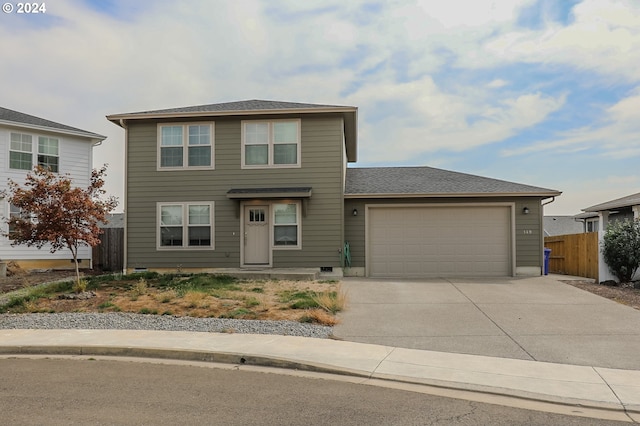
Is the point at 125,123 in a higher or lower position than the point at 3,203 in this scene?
higher

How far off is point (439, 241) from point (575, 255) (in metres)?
4.95

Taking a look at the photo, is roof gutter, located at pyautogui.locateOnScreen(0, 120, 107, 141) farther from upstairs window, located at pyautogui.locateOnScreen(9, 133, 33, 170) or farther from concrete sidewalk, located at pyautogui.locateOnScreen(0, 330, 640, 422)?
Answer: concrete sidewalk, located at pyautogui.locateOnScreen(0, 330, 640, 422)

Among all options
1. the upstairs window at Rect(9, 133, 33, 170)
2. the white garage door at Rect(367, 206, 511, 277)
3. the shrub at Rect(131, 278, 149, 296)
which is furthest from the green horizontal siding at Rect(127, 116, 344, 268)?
the upstairs window at Rect(9, 133, 33, 170)

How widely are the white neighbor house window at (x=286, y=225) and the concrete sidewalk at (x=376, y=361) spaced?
7999 millimetres

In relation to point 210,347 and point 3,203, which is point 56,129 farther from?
point 210,347

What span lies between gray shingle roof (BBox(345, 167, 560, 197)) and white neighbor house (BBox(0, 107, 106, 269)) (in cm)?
1156

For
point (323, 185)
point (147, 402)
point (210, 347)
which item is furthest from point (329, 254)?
point (147, 402)

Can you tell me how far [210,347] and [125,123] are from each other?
11.8m

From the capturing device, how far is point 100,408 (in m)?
5.22

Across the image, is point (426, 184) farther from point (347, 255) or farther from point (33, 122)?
point (33, 122)

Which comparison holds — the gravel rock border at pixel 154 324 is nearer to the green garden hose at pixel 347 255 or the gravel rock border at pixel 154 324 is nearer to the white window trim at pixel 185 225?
the white window trim at pixel 185 225

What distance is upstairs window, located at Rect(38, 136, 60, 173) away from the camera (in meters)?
20.8

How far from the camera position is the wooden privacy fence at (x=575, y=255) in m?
16.3

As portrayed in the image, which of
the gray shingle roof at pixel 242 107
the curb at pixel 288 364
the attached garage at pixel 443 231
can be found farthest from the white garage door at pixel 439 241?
the curb at pixel 288 364
